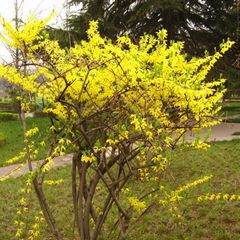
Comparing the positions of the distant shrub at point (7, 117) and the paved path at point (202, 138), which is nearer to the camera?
the paved path at point (202, 138)

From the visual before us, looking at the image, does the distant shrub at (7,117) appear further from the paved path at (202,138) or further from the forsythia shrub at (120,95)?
the forsythia shrub at (120,95)

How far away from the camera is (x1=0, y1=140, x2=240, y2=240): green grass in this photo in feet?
17.3

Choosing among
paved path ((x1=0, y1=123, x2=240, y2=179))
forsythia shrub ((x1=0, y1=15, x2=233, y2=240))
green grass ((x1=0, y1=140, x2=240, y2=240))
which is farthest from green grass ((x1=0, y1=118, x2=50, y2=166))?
forsythia shrub ((x1=0, y1=15, x2=233, y2=240))

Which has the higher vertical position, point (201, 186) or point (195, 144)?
point (195, 144)

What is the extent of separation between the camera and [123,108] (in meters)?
3.06

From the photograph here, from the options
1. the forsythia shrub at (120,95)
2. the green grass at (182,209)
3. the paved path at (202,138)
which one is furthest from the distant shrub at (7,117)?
the forsythia shrub at (120,95)

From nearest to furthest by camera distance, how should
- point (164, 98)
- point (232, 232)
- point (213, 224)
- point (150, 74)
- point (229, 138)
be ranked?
1. point (150, 74)
2. point (164, 98)
3. point (232, 232)
4. point (213, 224)
5. point (229, 138)

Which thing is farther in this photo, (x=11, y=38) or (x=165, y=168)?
(x=165, y=168)

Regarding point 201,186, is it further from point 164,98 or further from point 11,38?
point 11,38

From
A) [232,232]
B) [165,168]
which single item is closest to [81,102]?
[165,168]

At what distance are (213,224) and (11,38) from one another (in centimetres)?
409

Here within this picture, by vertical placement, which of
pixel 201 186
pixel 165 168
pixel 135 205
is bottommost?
pixel 201 186

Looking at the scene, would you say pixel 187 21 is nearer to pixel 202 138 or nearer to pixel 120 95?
pixel 202 138

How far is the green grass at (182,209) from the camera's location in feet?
17.3
